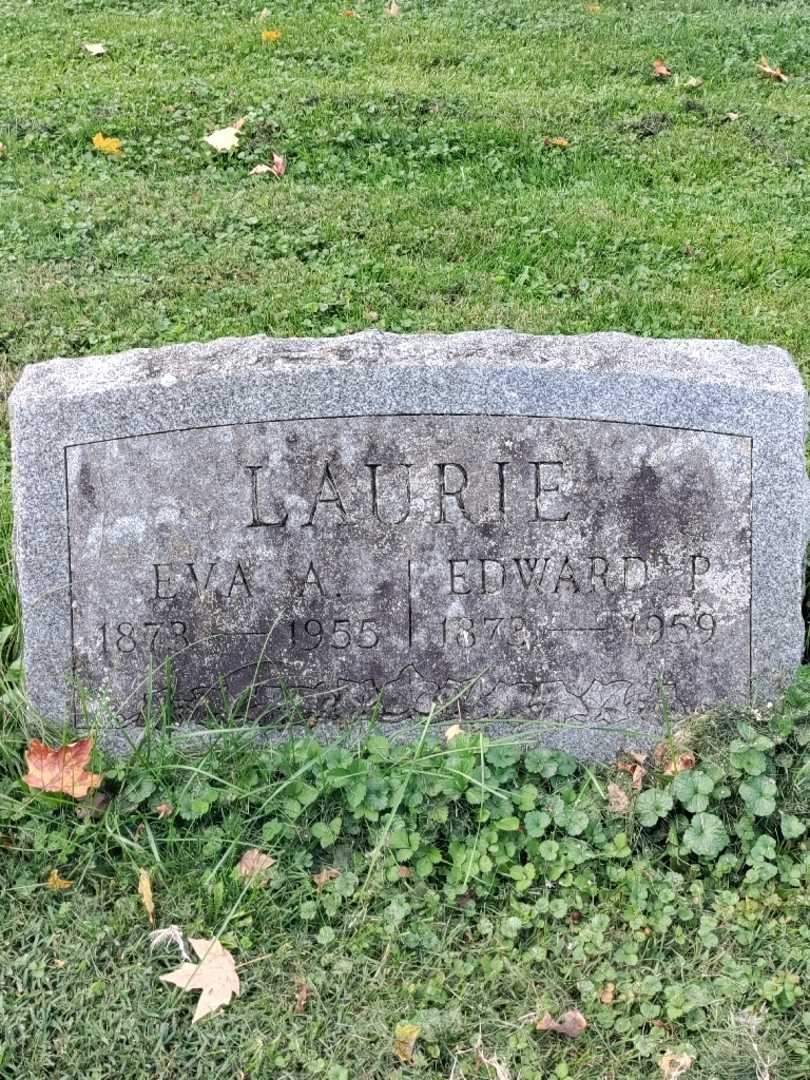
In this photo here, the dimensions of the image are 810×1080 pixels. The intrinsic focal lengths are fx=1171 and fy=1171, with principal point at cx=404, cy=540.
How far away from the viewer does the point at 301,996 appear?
8.58 ft

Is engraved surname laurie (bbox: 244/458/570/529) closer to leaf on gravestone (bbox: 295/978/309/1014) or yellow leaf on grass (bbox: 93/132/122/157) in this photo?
leaf on gravestone (bbox: 295/978/309/1014)

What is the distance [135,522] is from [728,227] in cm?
387

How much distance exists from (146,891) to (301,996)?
0.46 m

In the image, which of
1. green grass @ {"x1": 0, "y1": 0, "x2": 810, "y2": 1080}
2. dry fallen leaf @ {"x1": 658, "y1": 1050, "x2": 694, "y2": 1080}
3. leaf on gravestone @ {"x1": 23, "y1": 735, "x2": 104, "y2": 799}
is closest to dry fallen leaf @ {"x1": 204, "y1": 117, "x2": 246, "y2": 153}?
green grass @ {"x1": 0, "y1": 0, "x2": 810, "y2": 1080}

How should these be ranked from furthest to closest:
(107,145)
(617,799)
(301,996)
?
(107,145), (617,799), (301,996)

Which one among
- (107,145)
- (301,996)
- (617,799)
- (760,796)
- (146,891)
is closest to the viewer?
(301,996)

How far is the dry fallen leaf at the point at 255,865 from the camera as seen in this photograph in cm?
284

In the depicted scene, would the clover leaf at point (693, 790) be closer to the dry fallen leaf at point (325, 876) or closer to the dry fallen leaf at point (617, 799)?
the dry fallen leaf at point (617, 799)

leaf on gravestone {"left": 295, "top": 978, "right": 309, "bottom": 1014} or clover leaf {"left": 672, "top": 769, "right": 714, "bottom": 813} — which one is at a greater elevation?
clover leaf {"left": 672, "top": 769, "right": 714, "bottom": 813}

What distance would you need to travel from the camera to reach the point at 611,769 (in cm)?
323

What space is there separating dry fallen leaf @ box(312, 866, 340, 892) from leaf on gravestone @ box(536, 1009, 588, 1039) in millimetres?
613

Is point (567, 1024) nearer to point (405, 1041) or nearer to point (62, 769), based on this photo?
point (405, 1041)

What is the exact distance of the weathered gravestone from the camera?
3.09 metres

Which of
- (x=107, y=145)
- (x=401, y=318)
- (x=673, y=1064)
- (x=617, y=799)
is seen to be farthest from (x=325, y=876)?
(x=107, y=145)
